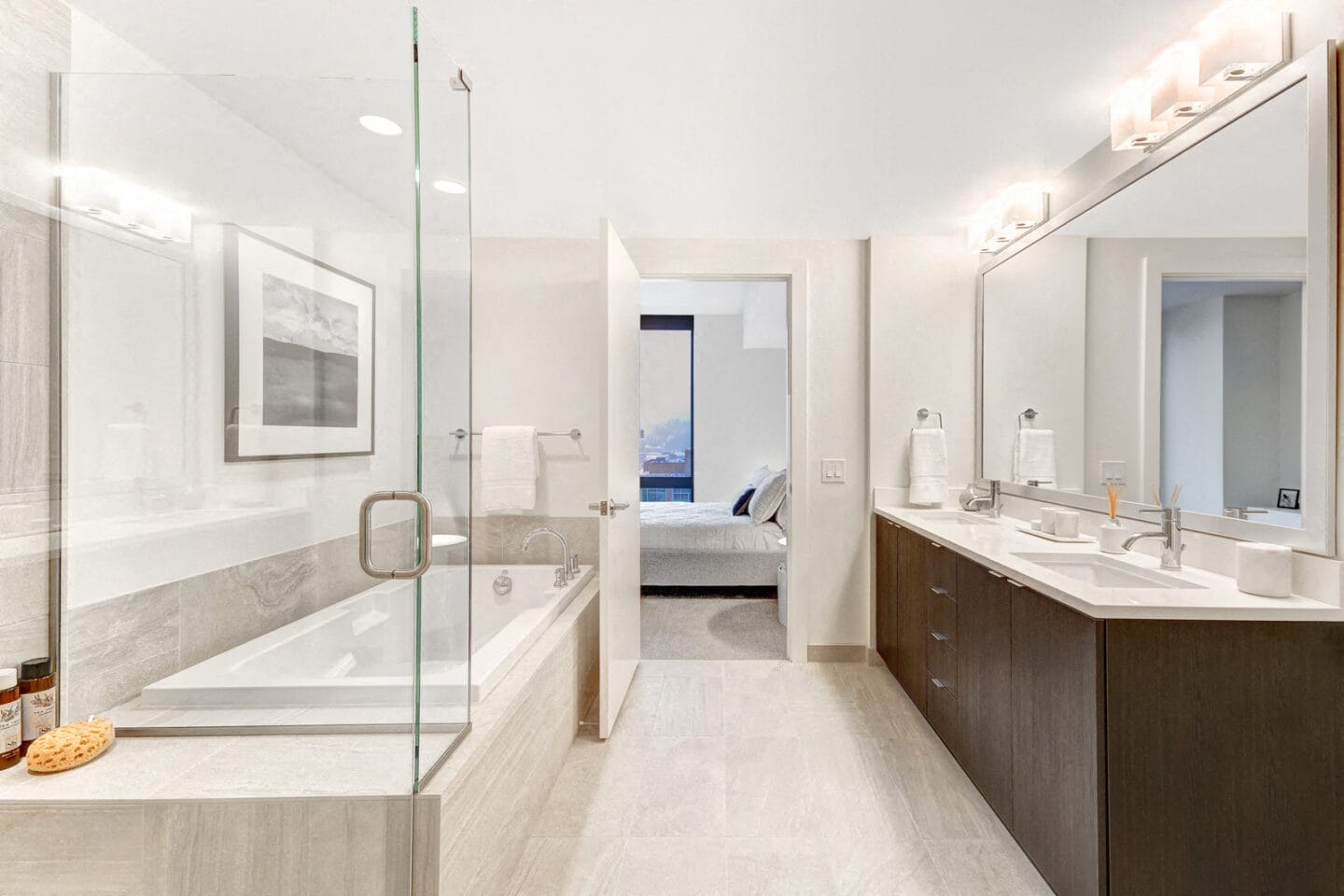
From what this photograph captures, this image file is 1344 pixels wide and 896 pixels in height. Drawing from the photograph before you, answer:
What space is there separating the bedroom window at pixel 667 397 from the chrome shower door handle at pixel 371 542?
5073mm

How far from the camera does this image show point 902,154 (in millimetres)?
2213

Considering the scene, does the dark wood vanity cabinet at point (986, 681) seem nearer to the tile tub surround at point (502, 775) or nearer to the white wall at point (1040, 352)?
the white wall at point (1040, 352)

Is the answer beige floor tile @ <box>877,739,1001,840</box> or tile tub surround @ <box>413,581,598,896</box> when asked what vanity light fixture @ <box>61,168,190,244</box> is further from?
beige floor tile @ <box>877,739,1001,840</box>

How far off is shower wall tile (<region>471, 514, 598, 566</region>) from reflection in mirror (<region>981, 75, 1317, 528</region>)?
80.3 inches

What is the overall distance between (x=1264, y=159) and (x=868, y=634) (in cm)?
237

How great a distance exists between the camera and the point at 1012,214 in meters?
2.53

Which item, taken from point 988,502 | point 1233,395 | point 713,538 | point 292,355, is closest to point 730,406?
point 713,538

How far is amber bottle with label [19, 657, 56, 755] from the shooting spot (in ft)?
3.74

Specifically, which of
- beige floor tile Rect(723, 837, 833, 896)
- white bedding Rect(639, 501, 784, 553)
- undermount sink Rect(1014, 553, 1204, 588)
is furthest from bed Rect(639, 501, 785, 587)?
beige floor tile Rect(723, 837, 833, 896)

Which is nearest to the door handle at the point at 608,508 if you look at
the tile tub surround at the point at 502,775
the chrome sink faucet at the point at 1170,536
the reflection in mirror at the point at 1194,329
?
the tile tub surround at the point at 502,775

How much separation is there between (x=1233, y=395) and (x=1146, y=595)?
0.64 meters

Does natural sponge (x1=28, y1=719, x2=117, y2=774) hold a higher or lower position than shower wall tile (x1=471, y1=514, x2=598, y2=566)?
lower

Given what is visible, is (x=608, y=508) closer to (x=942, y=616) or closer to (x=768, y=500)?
(x=942, y=616)

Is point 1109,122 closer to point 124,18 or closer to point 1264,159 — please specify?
point 1264,159
